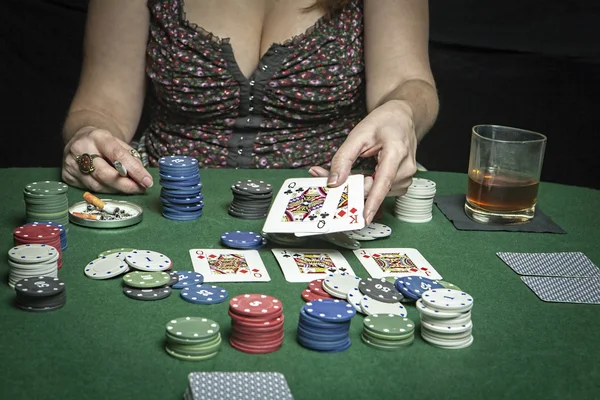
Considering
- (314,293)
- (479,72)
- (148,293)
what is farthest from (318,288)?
(479,72)

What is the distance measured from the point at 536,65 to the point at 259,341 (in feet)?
10.4

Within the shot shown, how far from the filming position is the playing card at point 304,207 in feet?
7.26

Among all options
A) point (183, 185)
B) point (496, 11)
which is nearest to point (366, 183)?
point (183, 185)

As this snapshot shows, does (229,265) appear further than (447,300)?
Yes

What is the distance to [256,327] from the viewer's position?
1.68m

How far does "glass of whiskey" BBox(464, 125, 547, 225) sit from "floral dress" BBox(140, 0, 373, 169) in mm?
687

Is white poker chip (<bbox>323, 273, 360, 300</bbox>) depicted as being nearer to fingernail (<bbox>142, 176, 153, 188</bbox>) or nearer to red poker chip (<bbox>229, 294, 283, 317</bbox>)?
red poker chip (<bbox>229, 294, 283, 317</bbox>)

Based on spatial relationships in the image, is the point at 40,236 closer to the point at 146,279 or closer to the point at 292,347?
the point at 146,279

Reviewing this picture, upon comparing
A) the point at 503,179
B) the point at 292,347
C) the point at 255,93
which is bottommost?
the point at 292,347

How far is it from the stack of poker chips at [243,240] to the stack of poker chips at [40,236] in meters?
0.42

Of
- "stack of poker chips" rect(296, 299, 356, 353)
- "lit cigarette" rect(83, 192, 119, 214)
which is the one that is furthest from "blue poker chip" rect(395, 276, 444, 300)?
"lit cigarette" rect(83, 192, 119, 214)

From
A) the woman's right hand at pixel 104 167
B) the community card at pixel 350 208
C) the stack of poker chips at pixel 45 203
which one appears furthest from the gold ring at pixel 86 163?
the community card at pixel 350 208

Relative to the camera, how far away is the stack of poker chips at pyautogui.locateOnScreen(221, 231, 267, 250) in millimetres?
2238

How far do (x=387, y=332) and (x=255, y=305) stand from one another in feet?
0.88
